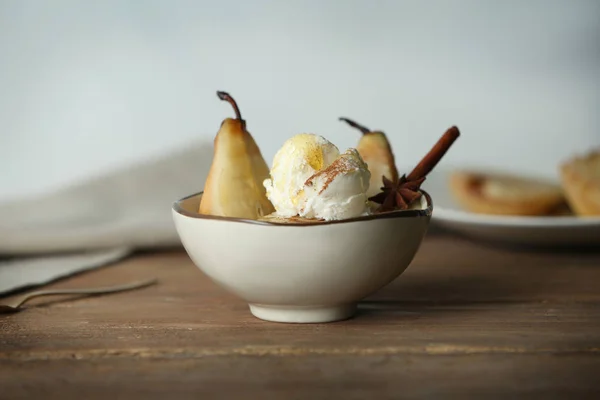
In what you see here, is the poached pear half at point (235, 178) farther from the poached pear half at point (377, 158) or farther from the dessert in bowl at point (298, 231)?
the poached pear half at point (377, 158)

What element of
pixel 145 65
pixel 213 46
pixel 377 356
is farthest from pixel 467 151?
pixel 377 356

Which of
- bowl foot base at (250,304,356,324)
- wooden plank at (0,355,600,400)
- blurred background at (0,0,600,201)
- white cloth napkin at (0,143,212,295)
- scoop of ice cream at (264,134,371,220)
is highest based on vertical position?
blurred background at (0,0,600,201)

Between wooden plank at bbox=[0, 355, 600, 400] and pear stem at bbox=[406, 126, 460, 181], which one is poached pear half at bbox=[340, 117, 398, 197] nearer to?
pear stem at bbox=[406, 126, 460, 181]

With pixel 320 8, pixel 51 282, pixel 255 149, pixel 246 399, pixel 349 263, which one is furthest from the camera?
pixel 320 8

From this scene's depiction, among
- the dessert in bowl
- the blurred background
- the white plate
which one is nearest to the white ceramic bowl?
the dessert in bowl

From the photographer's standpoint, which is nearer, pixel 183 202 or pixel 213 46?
pixel 183 202

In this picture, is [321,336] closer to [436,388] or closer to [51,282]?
[436,388]
